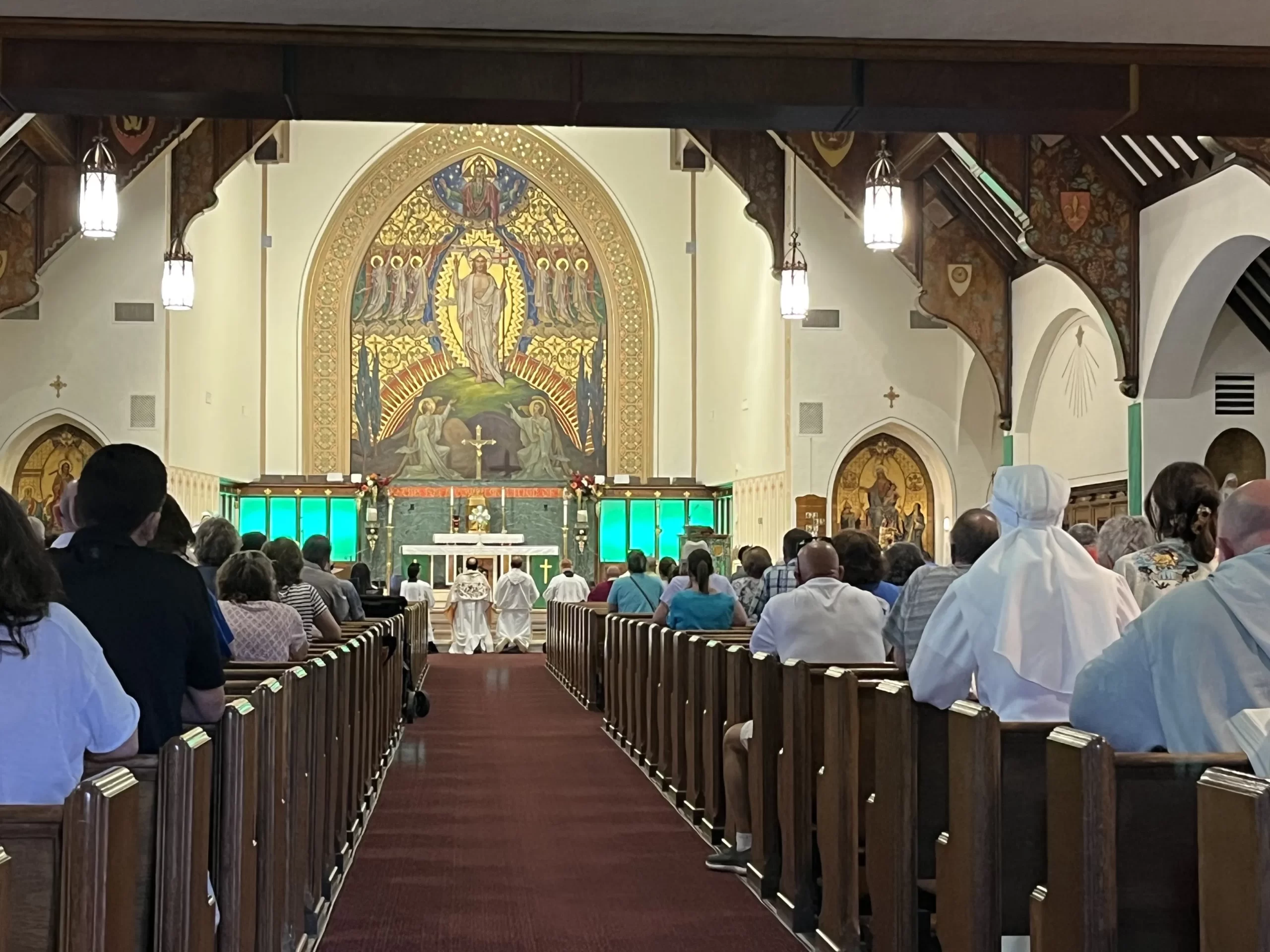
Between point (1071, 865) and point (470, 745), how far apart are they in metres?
7.86

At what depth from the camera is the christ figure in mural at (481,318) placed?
81.9ft

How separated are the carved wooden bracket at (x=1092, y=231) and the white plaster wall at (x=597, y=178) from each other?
1122 centimetres

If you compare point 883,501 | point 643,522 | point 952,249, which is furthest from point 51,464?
point 952,249

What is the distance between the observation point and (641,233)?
24984mm

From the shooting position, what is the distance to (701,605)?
9562 mm

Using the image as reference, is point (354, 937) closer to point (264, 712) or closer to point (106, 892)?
point (264, 712)

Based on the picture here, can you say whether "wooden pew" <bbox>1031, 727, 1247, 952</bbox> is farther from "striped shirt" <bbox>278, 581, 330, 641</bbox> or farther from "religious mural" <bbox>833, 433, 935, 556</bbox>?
"religious mural" <bbox>833, 433, 935, 556</bbox>

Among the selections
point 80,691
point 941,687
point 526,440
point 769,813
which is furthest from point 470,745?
point 526,440

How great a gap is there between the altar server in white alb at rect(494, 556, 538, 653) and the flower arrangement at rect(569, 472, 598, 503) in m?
2.04

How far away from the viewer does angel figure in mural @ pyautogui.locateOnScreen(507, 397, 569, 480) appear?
2472cm

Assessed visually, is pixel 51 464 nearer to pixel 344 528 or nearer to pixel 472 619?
pixel 344 528

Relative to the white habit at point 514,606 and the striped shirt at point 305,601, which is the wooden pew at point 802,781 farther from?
the white habit at point 514,606

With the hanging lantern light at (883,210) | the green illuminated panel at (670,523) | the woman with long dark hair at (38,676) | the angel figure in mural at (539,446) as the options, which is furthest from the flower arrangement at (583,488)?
the woman with long dark hair at (38,676)

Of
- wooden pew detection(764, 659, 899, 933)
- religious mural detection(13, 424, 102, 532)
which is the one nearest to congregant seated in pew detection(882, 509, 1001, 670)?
wooden pew detection(764, 659, 899, 933)
